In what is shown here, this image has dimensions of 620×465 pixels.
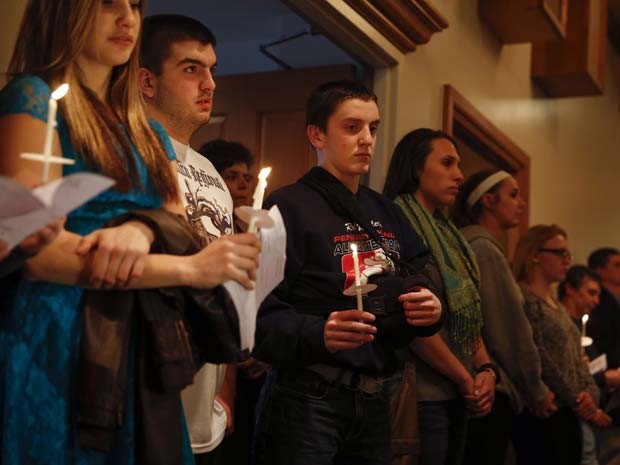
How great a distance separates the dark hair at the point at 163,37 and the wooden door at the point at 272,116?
1757mm

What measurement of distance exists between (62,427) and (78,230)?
0.96 feet

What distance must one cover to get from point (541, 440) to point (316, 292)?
2.02 metres

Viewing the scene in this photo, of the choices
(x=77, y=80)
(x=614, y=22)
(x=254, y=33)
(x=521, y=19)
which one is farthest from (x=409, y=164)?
(x=614, y=22)

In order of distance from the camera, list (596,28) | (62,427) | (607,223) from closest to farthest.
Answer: (62,427)
(596,28)
(607,223)

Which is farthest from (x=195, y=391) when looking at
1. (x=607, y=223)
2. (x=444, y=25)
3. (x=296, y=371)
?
(x=607, y=223)

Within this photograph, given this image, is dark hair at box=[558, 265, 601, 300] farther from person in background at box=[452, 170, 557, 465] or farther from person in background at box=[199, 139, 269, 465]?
person in background at box=[199, 139, 269, 465]

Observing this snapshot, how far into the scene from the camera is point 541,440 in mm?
3689

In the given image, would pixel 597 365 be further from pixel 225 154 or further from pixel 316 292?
pixel 316 292

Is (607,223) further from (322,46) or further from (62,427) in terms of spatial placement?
(62,427)

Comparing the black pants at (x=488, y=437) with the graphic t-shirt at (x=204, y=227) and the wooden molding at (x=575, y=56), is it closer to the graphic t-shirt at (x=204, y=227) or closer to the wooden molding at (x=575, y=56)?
the graphic t-shirt at (x=204, y=227)

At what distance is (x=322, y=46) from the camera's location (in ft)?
15.0

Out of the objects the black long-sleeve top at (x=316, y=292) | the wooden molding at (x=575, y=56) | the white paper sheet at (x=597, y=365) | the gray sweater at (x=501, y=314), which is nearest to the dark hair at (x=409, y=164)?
the gray sweater at (x=501, y=314)

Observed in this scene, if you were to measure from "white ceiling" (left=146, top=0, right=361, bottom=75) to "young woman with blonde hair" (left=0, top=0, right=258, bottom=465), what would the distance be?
321cm

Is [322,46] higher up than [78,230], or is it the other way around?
[322,46]
